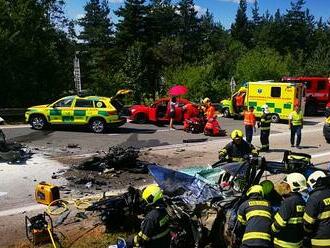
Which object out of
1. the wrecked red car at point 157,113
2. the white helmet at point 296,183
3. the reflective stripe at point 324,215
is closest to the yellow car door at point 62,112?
the wrecked red car at point 157,113

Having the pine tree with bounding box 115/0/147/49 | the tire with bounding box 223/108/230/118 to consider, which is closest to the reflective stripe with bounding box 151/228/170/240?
the tire with bounding box 223/108/230/118

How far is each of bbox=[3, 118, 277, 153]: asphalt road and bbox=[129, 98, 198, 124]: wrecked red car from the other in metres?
0.56

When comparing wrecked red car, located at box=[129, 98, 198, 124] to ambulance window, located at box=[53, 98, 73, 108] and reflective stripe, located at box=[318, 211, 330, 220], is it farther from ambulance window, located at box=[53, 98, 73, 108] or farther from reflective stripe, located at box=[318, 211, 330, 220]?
reflective stripe, located at box=[318, 211, 330, 220]

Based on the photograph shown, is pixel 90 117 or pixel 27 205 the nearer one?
pixel 27 205

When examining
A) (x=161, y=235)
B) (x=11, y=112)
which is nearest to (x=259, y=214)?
(x=161, y=235)

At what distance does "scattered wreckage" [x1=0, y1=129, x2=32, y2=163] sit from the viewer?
52.9 feet

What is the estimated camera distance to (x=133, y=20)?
2116 inches

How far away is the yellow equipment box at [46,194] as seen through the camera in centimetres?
1182

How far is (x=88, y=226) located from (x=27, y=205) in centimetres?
234

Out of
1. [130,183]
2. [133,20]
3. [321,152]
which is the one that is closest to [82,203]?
[130,183]

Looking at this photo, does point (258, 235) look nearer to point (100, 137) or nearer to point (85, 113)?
point (100, 137)

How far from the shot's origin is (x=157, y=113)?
25.3m

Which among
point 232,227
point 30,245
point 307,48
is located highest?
point 307,48

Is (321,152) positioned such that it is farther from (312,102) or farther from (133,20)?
(133,20)
